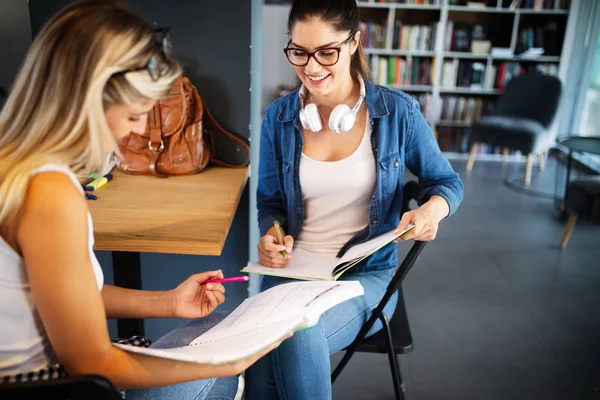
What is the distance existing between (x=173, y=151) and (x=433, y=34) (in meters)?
4.32

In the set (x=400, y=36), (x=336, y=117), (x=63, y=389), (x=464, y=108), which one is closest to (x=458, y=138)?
(x=464, y=108)

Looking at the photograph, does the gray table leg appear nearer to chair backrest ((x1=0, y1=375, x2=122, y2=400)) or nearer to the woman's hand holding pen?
the woman's hand holding pen

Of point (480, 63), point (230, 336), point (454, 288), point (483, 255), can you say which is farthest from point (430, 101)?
point (230, 336)

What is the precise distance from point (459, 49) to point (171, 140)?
445 centimetres

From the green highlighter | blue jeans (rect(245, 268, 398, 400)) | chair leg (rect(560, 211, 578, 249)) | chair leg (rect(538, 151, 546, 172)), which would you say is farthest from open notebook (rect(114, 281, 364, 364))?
chair leg (rect(538, 151, 546, 172))

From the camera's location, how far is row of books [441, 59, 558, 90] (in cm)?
537

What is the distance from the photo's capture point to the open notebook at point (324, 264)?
1301 mm

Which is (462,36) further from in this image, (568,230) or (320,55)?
(320,55)

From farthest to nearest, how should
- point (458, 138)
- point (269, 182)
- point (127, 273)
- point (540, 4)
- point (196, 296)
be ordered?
point (458, 138), point (540, 4), point (269, 182), point (127, 273), point (196, 296)

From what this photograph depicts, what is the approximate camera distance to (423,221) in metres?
1.37

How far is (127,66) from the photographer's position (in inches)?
32.0

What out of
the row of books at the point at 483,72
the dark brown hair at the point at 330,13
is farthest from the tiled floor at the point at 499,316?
the row of books at the point at 483,72

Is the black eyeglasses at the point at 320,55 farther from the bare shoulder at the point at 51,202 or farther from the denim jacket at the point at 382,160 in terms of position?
the bare shoulder at the point at 51,202

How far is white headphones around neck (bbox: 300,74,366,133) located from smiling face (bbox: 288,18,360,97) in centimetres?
6
